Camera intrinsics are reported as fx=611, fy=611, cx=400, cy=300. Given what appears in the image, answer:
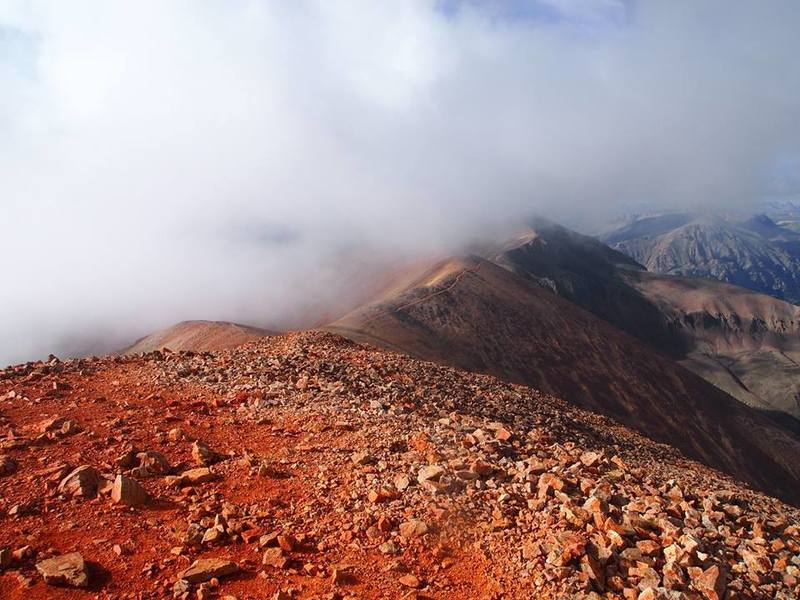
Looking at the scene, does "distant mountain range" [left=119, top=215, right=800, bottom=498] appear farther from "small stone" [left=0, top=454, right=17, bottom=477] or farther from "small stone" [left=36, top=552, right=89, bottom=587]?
"small stone" [left=36, top=552, right=89, bottom=587]

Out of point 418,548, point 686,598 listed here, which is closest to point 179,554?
point 418,548

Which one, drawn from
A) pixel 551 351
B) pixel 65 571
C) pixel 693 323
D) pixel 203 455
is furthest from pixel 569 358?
pixel 693 323

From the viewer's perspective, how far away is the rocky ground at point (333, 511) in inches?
289

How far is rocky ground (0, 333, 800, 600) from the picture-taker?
735 cm

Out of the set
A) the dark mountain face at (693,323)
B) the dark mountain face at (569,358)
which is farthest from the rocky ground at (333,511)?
the dark mountain face at (693,323)

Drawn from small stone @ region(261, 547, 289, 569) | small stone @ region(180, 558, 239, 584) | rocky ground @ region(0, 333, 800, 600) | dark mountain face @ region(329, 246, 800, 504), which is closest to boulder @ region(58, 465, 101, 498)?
rocky ground @ region(0, 333, 800, 600)

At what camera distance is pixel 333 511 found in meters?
8.77

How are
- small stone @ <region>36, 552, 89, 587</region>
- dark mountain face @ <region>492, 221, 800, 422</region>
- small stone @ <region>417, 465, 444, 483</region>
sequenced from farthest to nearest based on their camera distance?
dark mountain face @ <region>492, 221, 800, 422</region> < small stone @ <region>417, 465, 444, 483</region> < small stone @ <region>36, 552, 89, 587</region>

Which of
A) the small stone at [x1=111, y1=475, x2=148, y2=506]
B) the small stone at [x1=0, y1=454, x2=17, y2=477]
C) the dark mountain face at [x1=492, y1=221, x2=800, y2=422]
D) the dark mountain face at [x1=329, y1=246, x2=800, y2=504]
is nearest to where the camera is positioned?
the small stone at [x1=111, y1=475, x2=148, y2=506]

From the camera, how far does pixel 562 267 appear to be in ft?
583

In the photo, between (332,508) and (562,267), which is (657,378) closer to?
(332,508)

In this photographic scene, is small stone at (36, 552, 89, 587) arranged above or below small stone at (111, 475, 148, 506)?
below

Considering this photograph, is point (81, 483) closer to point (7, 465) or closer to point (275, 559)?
point (7, 465)

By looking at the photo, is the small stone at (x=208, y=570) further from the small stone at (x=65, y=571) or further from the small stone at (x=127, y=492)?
the small stone at (x=127, y=492)
